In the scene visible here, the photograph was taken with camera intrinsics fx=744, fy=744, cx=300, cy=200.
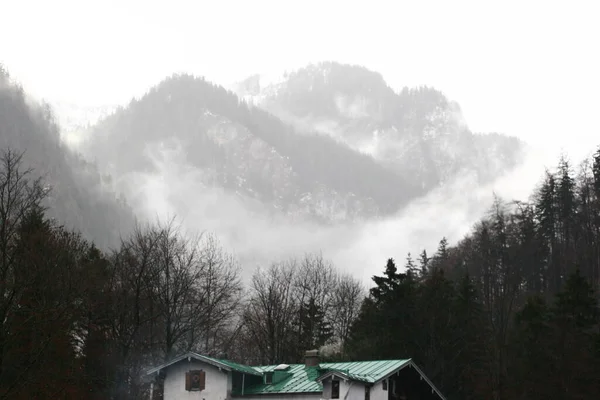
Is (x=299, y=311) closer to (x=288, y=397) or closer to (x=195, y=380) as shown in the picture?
(x=195, y=380)

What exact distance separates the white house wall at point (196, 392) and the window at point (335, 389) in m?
7.47

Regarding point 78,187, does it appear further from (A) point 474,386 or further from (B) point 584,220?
(A) point 474,386

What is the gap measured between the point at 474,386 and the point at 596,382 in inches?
504

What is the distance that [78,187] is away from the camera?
615 feet

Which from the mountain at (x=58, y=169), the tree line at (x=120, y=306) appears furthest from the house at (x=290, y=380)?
the mountain at (x=58, y=169)

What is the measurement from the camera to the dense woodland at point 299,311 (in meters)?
33.9

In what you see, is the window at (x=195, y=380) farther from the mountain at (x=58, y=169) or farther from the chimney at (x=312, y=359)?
the mountain at (x=58, y=169)

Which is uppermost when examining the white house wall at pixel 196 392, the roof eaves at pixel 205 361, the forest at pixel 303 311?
the forest at pixel 303 311

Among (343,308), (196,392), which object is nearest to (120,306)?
(196,392)

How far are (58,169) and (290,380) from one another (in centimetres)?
14505

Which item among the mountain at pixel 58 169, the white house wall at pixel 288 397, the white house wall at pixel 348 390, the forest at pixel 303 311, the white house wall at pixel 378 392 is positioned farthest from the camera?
the mountain at pixel 58 169

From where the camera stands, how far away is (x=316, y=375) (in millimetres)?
48000

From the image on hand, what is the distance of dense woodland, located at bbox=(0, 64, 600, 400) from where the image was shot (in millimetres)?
33938

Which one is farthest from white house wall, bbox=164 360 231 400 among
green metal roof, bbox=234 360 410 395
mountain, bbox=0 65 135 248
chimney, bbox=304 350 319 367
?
mountain, bbox=0 65 135 248
